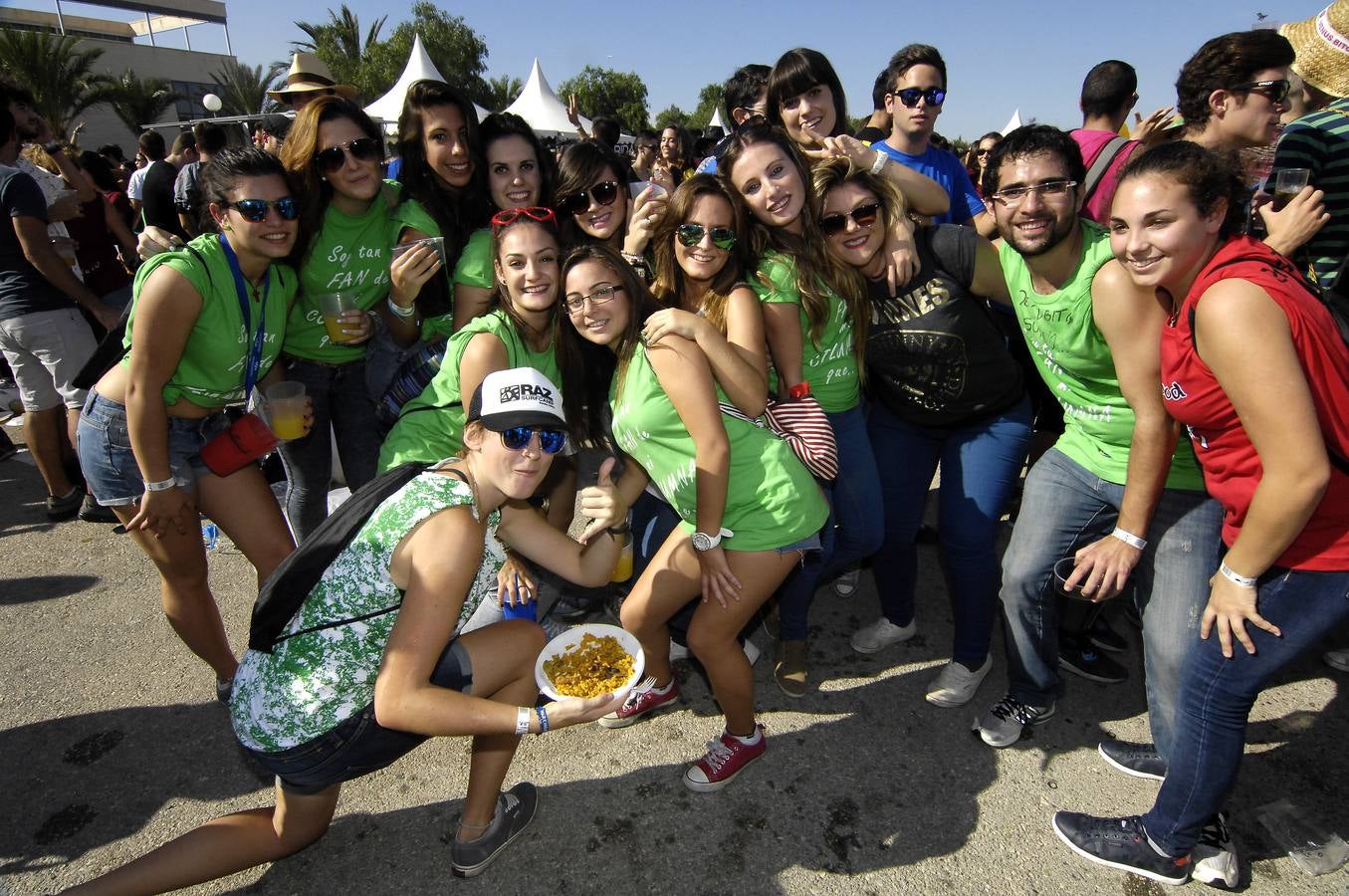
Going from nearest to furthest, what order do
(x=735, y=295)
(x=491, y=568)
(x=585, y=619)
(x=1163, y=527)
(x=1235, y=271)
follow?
(x=1235, y=271) → (x=491, y=568) → (x=1163, y=527) → (x=735, y=295) → (x=585, y=619)

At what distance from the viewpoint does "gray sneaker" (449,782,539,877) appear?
93.4 inches

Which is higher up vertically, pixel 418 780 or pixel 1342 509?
pixel 1342 509

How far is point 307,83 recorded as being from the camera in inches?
188

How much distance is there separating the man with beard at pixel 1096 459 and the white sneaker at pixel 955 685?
254mm

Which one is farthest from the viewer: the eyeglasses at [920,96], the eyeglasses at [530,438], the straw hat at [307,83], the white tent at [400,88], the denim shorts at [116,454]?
the white tent at [400,88]

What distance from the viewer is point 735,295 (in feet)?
8.93

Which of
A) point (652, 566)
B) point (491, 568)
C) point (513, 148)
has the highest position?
point (513, 148)

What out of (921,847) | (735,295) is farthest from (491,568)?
(921,847)

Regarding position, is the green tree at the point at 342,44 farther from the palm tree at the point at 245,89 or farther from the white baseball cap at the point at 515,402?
the white baseball cap at the point at 515,402

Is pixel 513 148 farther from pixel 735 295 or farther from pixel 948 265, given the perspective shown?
pixel 948 265

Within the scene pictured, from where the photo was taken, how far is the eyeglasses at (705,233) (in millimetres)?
2738

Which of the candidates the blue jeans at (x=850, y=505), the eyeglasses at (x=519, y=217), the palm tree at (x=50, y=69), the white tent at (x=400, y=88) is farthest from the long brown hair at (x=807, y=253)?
the palm tree at (x=50, y=69)

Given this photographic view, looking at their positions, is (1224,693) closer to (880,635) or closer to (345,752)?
(880,635)

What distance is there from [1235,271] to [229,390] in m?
3.37
